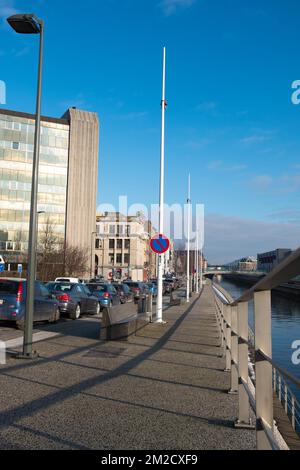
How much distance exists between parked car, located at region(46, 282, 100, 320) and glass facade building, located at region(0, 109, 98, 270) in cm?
5889

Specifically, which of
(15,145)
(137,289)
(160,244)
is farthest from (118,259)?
(160,244)

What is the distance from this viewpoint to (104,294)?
26312mm

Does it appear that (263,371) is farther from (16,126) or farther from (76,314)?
(16,126)

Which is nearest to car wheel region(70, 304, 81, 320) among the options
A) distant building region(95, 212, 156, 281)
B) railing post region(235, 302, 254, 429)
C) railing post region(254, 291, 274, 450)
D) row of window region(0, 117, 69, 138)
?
railing post region(235, 302, 254, 429)

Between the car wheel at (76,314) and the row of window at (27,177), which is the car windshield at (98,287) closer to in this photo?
the car wheel at (76,314)

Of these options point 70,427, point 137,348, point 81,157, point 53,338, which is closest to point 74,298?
point 53,338

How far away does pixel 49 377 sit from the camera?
793cm

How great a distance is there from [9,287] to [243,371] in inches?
422

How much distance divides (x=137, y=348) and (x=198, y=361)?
1927 mm

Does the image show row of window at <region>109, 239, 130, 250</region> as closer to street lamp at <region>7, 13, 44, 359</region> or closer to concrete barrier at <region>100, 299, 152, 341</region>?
concrete barrier at <region>100, 299, 152, 341</region>

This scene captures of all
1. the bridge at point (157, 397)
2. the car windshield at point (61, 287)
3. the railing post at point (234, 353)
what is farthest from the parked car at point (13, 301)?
the railing post at point (234, 353)

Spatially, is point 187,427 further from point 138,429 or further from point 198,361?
point 198,361

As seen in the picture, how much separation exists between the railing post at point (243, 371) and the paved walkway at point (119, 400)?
183mm

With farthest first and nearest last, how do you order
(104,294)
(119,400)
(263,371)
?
(104,294)
(119,400)
(263,371)
